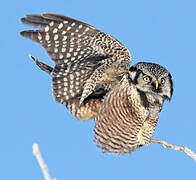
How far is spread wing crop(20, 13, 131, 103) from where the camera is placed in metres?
5.42

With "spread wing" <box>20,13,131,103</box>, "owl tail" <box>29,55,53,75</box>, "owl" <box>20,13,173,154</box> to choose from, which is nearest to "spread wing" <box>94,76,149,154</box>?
"owl" <box>20,13,173,154</box>

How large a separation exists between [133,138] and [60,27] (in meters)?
2.32

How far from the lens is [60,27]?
5430mm

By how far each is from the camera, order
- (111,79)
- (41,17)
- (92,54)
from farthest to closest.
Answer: (111,79), (92,54), (41,17)

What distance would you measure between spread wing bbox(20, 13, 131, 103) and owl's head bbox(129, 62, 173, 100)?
0.22m

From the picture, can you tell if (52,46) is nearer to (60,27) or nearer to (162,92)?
(60,27)

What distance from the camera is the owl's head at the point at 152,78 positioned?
5840 mm

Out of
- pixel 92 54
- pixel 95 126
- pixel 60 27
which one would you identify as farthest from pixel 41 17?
pixel 95 126

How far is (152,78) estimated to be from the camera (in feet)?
19.3

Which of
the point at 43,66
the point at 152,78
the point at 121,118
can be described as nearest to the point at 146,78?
the point at 152,78

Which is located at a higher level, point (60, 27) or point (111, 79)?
point (60, 27)

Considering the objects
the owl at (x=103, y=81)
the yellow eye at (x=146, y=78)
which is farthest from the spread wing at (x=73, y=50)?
the yellow eye at (x=146, y=78)

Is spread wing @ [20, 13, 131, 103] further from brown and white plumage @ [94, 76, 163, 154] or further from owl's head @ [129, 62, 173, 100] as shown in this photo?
brown and white plumage @ [94, 76, 163, 154]

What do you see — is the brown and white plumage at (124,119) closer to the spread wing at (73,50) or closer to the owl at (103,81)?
the owl at (103,81)
